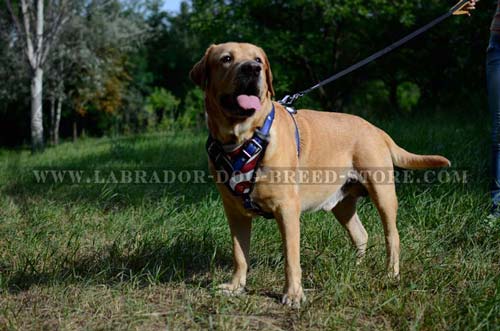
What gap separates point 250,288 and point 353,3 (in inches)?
459

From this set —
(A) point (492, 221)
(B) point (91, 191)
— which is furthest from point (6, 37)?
(A) point (492, 221)

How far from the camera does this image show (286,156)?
3047mm

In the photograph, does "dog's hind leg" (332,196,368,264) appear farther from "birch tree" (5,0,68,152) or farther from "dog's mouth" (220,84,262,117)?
"birch tree" (5,0,68,152)

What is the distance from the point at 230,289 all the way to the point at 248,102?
1.21 m

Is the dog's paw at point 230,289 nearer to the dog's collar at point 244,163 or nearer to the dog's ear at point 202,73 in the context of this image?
the dog's collar at point 244,163

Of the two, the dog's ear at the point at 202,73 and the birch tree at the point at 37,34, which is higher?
the birch tree at the point at 37,34

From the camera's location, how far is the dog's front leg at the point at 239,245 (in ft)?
10.7

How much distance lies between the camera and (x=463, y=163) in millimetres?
5574

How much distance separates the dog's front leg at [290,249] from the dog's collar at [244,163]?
0.16 metres

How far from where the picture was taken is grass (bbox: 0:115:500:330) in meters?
2.72

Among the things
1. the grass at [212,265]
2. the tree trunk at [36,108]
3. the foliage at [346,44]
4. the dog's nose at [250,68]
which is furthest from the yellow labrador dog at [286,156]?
the tree trunk at [36,108]

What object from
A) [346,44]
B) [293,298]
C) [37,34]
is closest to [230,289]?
[293,298]

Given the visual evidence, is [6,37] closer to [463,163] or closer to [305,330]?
[463,163]

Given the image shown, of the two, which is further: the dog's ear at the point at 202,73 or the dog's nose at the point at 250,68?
the dog's ear at the point at 202,73
